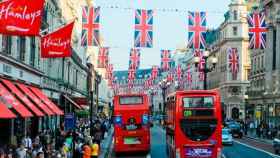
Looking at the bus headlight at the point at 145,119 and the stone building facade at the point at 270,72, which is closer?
the bus headlight at the point at 145,119

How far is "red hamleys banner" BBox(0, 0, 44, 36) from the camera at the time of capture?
18.3 meters

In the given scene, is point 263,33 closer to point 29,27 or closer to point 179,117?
point 179,117

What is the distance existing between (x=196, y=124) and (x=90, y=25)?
Answer: 14161mm

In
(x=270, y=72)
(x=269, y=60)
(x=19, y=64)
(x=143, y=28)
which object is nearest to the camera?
(x=19, y=64)

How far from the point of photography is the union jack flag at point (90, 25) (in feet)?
128

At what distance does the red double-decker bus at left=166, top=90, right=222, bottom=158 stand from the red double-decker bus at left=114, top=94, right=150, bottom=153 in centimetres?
909

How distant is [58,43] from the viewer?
28.7m

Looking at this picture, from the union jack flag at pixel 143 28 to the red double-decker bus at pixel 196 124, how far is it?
1151cm

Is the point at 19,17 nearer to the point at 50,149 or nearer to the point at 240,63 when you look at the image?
the point at 50,149

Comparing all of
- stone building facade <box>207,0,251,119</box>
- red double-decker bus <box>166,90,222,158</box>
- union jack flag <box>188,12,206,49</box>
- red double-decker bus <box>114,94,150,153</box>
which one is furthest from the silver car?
stone building facade <box>207,0,251,119</box>

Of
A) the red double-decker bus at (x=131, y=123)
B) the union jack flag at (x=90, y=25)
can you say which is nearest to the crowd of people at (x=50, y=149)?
the red double-decker bus at (x=131, y=123)

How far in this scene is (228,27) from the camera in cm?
11631

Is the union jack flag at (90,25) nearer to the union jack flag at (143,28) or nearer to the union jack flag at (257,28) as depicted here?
the union jack flag at (143,28)

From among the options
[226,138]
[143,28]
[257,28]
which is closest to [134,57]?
[226,138]
